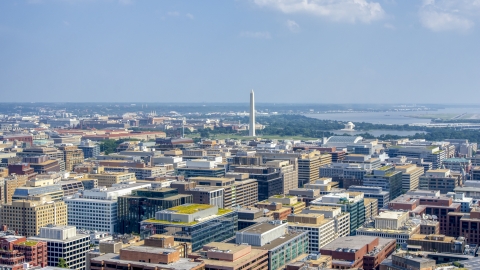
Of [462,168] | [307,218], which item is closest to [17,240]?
[307,218]

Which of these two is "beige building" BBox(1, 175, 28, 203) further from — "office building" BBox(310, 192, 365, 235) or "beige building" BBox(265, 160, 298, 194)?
"office building" BBox(310, 192, 365, 235)

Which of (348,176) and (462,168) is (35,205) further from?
(462,168)

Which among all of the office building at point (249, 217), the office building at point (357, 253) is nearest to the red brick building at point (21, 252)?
the office building at point (249, 217)

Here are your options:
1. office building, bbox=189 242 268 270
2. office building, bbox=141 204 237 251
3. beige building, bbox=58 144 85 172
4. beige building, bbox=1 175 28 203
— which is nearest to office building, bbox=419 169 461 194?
office building, bbox=141 204 237 251

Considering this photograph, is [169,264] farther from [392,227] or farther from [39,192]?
[39,192]

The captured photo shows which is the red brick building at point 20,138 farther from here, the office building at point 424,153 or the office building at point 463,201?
the office building at point 463,201

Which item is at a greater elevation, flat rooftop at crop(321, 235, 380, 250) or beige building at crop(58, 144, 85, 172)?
beige building at crop(58, 144, 85, 172)
